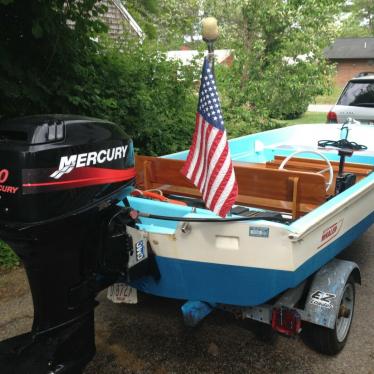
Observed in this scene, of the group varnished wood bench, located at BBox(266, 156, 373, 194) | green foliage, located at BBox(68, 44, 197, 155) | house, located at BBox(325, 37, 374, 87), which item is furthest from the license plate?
house, located at BBox(325, 37, 374, 87)

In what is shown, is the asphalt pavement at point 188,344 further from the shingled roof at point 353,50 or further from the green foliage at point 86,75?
the shingled roof at point 353,50

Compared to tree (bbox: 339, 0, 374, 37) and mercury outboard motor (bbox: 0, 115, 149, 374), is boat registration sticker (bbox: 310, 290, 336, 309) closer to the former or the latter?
mercury outboard motor (bbox: 0, 115, 149, 374)

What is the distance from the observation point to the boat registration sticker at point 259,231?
2.21m

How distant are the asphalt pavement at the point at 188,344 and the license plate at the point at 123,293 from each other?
14.5 inches

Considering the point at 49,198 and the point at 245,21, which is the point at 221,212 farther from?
the point at 245,21

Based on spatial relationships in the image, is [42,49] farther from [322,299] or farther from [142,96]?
[322,299]

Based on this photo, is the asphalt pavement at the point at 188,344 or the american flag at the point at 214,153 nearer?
the american flag at the point at 214,153

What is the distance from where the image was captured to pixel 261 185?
9.61ft

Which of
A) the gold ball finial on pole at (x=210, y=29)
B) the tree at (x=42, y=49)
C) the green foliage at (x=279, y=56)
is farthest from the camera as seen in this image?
the green foliage at (x=279, y=56)

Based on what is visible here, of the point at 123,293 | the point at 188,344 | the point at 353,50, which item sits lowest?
the point at 188,344

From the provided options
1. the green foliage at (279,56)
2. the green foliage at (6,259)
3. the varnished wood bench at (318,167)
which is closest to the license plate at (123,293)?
the green foliage at (6,259)

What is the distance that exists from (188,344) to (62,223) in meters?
1.39

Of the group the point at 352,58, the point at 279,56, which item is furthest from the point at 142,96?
the point at 352,58

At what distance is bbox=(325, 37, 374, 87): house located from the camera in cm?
3800
